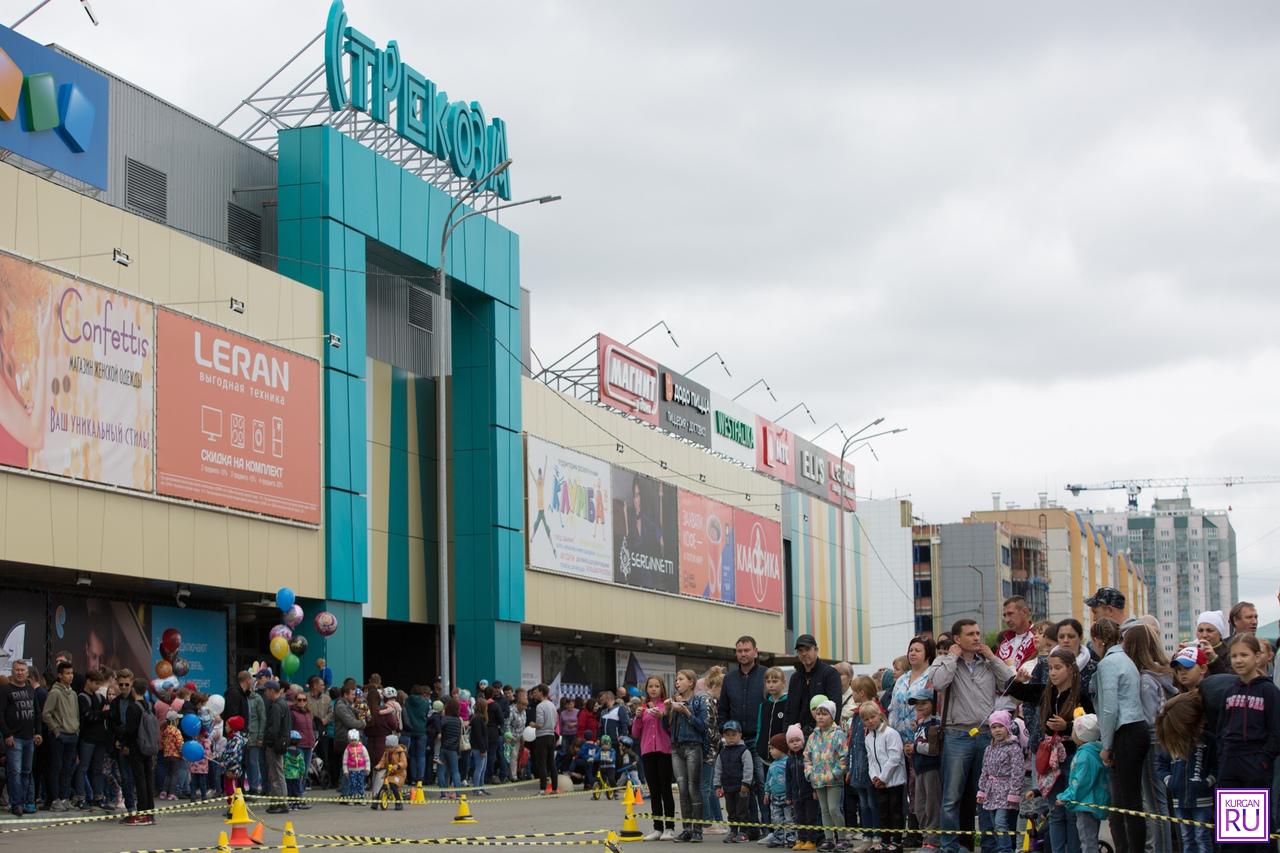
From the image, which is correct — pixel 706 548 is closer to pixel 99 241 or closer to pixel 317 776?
pixel 317 776

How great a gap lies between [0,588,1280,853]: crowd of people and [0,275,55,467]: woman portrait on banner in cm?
347

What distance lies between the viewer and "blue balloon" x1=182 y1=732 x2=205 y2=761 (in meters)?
23.2

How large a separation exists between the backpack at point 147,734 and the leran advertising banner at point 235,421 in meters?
7.30

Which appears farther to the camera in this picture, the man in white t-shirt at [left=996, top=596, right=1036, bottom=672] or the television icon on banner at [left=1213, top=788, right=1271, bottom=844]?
the man in white t-shirt at [left=996, top=596, right=1036, bottom=672]

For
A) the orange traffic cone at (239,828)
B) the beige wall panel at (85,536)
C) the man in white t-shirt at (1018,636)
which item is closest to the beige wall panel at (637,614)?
the beige wall panel at (85,536)

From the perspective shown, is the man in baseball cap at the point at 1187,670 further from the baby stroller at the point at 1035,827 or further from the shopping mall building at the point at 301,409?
the shopping mall building at the point at 301,409

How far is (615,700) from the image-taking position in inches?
1276

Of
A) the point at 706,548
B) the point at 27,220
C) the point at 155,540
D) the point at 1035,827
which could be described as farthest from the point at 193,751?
the point at 706,548

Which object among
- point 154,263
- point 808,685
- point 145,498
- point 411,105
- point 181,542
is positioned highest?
point 411,105

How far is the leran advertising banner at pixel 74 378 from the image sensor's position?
2442 cm

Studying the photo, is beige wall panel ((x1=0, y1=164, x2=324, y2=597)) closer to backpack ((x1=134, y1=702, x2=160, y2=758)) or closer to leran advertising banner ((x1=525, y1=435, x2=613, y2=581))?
backpack ((x1=134, y1=702, x2=160, y2=758))

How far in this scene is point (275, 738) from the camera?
23.5 m

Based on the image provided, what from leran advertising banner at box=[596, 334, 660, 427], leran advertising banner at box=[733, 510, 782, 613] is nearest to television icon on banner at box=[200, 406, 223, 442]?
leran advertising banner at box=[596, 334, 660, 427]

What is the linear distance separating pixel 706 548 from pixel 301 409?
76.4ft
